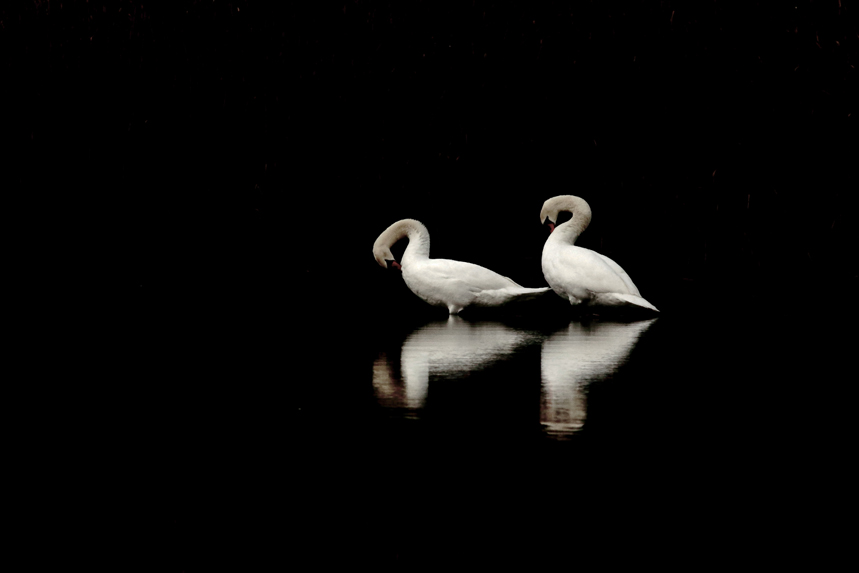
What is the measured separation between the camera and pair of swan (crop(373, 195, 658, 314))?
6.86m

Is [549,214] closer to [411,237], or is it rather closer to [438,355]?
[411,237]

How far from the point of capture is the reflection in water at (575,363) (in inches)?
139

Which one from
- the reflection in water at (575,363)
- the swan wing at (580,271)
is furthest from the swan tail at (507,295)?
the reflection in water at (575,363)

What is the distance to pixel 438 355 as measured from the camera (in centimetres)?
509

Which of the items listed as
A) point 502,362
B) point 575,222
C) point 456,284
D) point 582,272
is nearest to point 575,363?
point 502,362

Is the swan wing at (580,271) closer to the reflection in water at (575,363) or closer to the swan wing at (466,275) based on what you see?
the reflection in water at (575,363)

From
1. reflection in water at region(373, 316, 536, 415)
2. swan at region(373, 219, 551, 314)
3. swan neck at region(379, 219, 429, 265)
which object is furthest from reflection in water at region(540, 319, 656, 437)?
swan neck at region(379, 219, 429, 265)

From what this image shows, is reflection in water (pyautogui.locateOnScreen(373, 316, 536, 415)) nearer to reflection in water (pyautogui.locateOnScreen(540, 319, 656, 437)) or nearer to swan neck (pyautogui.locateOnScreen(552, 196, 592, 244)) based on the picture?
reflection in water (pyautogui.locateOnScreen(540, 319, 656, 437))

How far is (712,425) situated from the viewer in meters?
3.47

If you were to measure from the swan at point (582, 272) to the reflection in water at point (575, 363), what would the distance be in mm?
218

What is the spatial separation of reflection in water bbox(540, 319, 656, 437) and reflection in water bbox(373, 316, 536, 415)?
0.85ft

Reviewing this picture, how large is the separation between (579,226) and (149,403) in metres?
4.34

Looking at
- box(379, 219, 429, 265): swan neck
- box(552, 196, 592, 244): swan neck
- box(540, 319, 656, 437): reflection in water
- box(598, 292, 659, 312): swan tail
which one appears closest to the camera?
box(540, 319, 656, 437): reflection in water

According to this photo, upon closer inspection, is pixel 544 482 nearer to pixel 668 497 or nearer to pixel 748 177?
pixel 668 497
